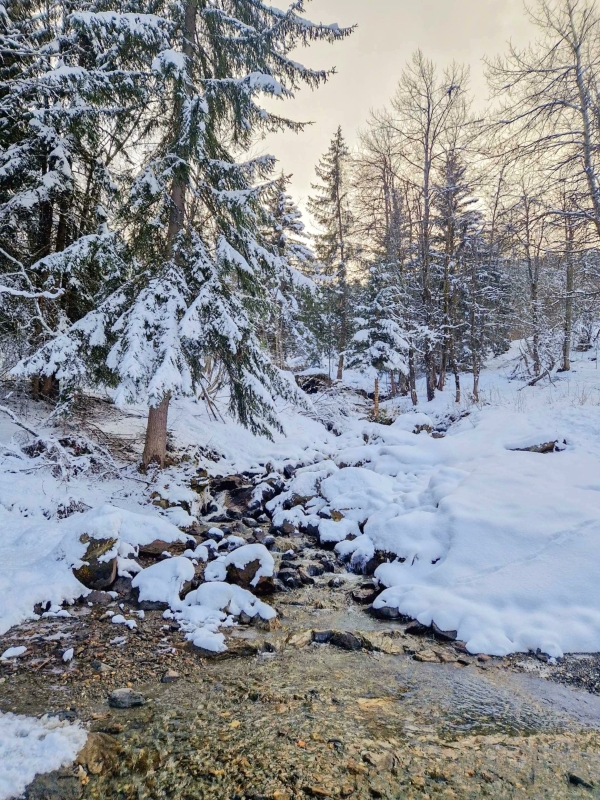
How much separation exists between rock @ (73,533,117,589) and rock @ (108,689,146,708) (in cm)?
191

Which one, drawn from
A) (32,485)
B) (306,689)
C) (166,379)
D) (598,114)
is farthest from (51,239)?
(598,114)

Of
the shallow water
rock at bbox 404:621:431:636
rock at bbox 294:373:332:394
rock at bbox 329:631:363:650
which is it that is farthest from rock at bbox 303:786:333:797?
rock at bbox 294:373:332:394

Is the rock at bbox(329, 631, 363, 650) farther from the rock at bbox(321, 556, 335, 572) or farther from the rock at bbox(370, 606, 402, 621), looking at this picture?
the rock at bbox(321, 556, 335, 572)

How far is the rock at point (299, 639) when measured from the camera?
4.02 meters

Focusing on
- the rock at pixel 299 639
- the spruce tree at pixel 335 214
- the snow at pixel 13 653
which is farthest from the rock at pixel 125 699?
the spruce tree at pixel 335 214

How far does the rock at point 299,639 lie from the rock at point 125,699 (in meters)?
1.45

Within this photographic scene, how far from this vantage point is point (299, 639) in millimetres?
4094

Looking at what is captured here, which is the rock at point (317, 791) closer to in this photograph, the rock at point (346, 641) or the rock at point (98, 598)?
the rock at point (346, 641)

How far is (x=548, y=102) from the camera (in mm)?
7840

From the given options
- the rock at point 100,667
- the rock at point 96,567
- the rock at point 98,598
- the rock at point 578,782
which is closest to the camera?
the rock at point 578,782

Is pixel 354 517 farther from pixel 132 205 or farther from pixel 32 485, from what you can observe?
pixel 132 205

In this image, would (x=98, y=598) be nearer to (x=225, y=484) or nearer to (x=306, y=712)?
(x=306, y=712)

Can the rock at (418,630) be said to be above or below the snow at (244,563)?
below

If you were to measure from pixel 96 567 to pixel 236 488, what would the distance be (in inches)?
197
